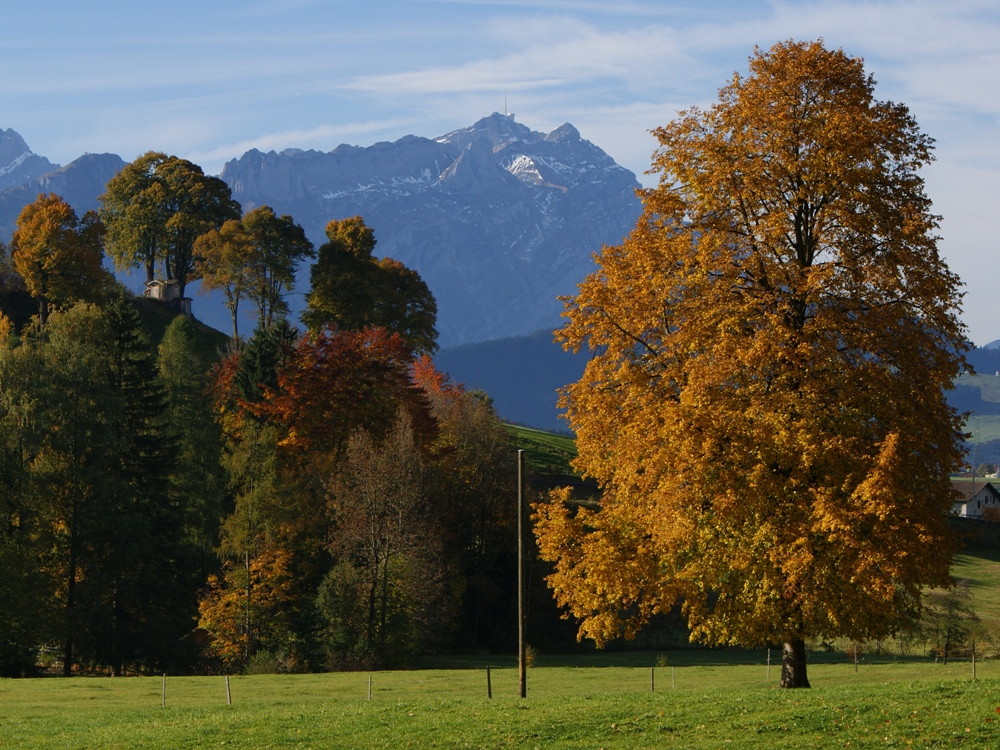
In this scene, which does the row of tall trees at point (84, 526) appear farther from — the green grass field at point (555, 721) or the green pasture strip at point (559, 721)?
the green pasture strip at point (559, 721)

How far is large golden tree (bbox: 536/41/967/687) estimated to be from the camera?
29.1 m

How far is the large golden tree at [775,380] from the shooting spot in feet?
95.5

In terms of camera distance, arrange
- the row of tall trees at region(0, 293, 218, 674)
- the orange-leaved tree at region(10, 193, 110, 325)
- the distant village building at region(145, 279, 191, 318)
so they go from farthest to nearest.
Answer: the distant village building at region(145, 279, 191, 318) < the orange-leaved tree at region(10, 193, 110, 325) < the row of tall trees at region(0, 293, 218, 674)

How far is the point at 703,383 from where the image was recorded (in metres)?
29.5

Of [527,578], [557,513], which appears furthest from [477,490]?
[557,513]

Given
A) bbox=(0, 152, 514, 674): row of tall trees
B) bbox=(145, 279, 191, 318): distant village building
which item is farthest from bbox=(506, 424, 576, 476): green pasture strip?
bbox=(145, 279, 191, 318): distant village building

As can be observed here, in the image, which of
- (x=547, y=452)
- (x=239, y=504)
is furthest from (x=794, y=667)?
(x=547, y=452)

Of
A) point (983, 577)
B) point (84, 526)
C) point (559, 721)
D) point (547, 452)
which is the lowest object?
point (559, 721)

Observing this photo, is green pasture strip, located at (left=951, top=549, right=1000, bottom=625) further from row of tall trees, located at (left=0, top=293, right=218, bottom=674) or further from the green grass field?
the green grass field

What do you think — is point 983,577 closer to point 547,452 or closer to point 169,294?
point 547,452

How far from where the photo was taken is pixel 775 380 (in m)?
30.2

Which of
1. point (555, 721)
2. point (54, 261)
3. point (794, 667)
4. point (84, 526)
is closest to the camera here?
point (555, 721)

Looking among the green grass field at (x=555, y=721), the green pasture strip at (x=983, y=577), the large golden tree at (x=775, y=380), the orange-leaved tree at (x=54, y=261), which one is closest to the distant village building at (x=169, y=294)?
the orange-leaved tree at (x=54, y=261)

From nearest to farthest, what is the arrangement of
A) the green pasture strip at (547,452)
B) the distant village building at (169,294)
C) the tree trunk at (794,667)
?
the tree trunk at (794,667), the green pasture strip at (547,452), the distant village building at (169,294)
